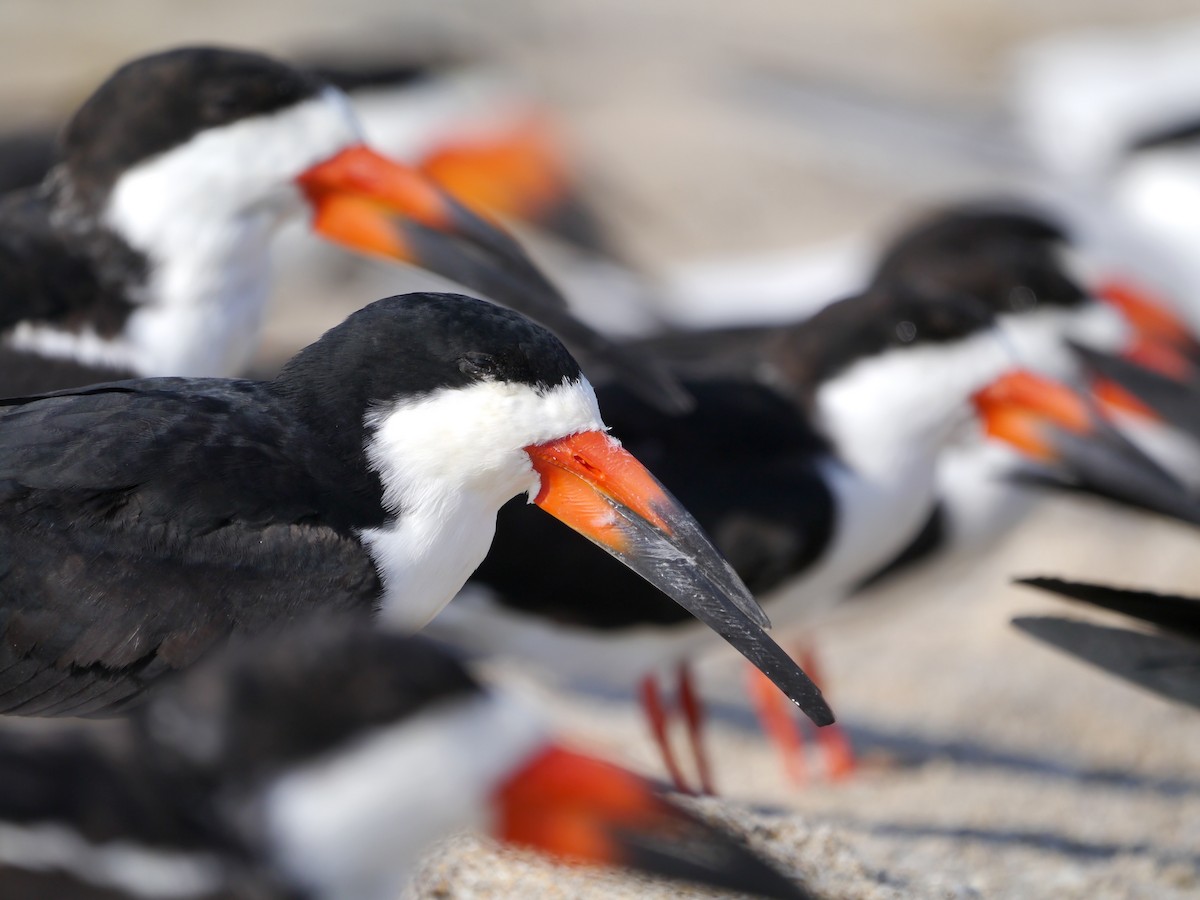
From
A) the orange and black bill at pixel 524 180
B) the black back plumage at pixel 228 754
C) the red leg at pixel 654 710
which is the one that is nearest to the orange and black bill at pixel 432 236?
the red leg at pixel 654 710

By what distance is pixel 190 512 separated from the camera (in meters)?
2.92

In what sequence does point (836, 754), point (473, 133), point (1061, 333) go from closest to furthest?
point (836, 754) → point (1061, 333) → point (473, 133)

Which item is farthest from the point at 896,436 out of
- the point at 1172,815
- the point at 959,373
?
the point at 1172,815

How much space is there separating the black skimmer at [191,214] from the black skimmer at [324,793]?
184 cm

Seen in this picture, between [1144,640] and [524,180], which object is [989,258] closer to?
[1144,640]

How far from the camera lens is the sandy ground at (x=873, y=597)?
3.89 meters

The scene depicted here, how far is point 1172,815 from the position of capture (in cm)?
447

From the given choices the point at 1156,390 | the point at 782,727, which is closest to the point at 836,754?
the point at 782,727

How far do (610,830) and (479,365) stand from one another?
0.97 m

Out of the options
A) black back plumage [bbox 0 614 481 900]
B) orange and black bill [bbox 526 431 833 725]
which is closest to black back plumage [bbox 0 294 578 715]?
orange and black bill [bbox 526 431 833 725]

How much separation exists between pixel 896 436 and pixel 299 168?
1.77 metres

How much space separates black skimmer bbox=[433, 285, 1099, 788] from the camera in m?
4.25

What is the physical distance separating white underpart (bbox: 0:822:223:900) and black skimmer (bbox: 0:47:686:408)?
184cm

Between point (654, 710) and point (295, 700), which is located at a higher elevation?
point (295, 700)
